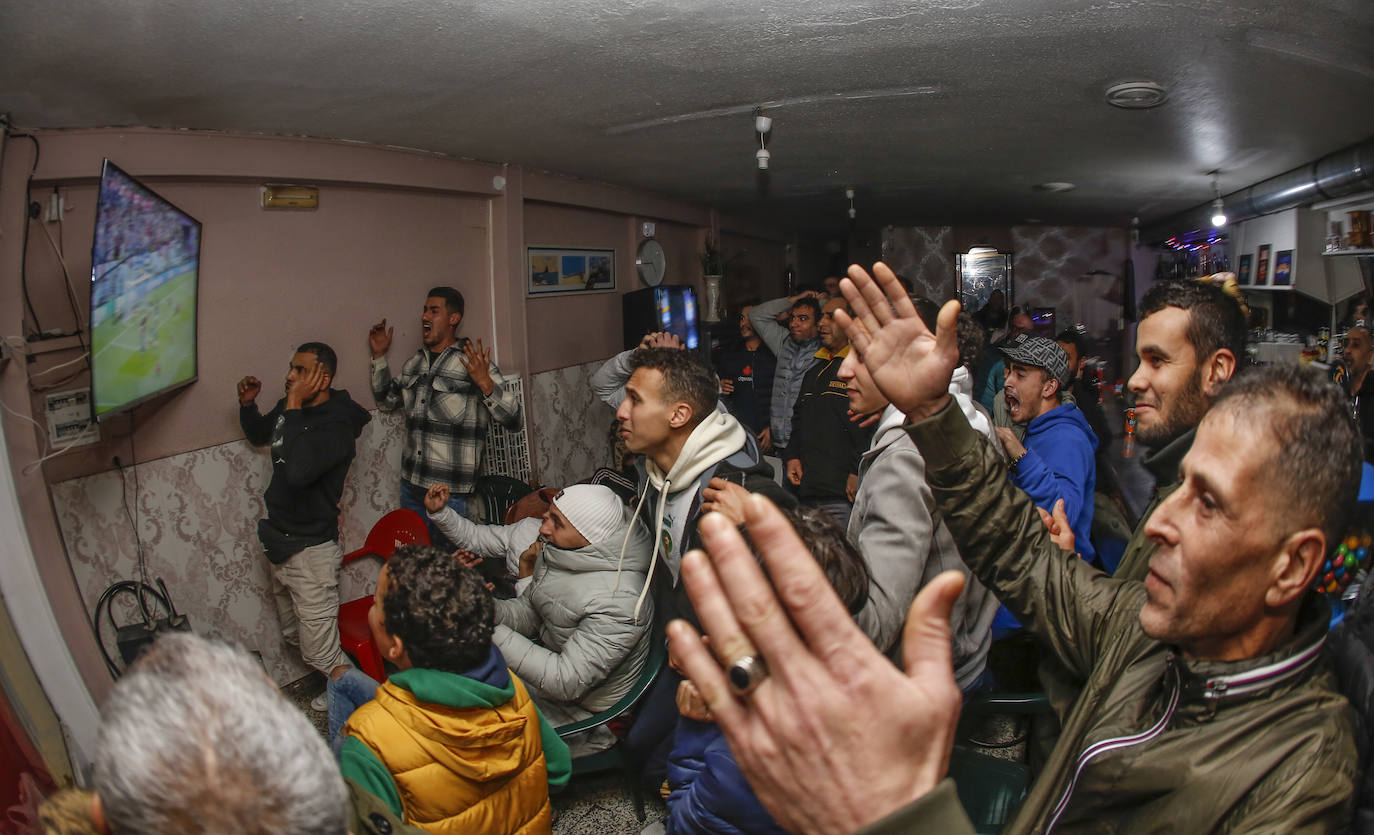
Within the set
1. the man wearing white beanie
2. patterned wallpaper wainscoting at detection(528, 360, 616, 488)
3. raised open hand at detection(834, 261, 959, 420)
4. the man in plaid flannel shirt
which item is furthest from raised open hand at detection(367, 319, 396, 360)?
raised open hand at detection(834, 261, 959, 420)

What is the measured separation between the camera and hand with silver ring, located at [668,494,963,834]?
2.08ft

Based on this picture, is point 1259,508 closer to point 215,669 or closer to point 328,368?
point 215,669

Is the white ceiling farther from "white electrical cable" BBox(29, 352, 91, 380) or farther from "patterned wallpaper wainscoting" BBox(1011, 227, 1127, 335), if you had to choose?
"patterned wallpaper wainscoting" BBox(1011, 227, 1127, 335)

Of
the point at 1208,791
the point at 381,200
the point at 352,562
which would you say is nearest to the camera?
the point at 1208,791

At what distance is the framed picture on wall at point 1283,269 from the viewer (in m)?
5.75

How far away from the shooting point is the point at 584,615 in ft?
7.58

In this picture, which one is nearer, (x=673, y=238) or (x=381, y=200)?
(x=381, y=200)

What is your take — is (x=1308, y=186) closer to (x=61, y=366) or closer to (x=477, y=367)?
(x=477, y=367)

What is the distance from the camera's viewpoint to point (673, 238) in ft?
24.4

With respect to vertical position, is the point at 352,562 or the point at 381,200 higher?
the point at 381,200

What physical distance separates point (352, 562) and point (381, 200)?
1860 millimetres

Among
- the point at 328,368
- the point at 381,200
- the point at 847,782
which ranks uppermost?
the point at 381,200

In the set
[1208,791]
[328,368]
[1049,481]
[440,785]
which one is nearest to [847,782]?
[1208,791]

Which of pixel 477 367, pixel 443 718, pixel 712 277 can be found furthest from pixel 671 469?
pixel 712 277
